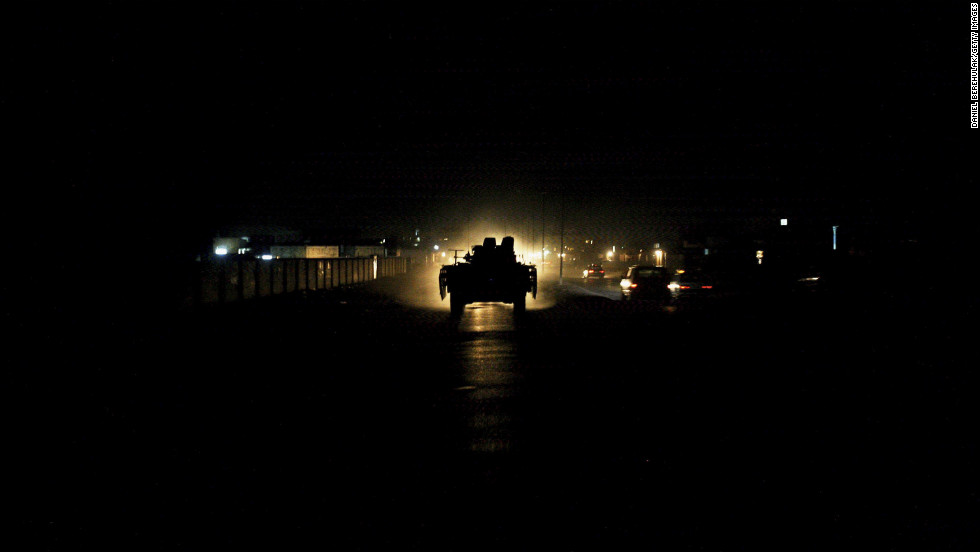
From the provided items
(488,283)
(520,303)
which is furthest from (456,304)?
(520,303)

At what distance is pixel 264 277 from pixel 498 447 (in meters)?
29.6

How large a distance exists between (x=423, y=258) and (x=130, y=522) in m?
112

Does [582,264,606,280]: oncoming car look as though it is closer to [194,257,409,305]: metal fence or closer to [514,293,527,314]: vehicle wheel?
[194,257,409,305]: metal fence

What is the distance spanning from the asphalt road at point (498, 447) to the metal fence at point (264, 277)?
1262 centimetres

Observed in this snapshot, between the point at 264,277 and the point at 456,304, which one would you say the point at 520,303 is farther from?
the point at 264,277

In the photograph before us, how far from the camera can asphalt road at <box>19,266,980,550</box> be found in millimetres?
4688

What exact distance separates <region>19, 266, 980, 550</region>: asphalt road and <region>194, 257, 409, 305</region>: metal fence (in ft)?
41.4

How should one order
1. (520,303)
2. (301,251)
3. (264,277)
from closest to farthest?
(520,303) → (264,277) → (301,251)

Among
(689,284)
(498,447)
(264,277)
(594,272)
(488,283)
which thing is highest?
(594,272)

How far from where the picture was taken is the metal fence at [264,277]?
27.7 meters

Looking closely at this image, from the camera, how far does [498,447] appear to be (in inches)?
267

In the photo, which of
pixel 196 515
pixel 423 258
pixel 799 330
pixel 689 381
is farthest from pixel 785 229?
pixel 196 515

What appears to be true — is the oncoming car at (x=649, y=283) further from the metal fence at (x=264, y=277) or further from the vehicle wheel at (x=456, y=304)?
the metal fence at (x=264, y=277)

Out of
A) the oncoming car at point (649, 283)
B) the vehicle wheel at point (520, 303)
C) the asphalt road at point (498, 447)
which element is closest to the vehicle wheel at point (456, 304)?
the vehicle wheel at point (520, 303)
